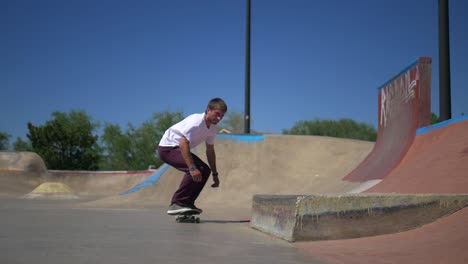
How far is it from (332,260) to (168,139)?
3552 mm

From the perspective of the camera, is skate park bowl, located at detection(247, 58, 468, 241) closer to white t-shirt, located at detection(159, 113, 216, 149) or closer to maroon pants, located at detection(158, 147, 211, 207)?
maroon pants, located at detection(158, 147, 211, 207)

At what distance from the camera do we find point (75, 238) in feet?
12.4

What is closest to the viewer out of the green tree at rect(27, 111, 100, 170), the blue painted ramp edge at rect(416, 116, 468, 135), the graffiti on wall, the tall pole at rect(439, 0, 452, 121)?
the blue painted ramp edge at rect(416, 116, 468, 135)

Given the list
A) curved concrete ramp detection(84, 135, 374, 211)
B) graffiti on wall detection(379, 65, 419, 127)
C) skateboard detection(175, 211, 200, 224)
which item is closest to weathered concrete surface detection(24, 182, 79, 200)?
curved concrete ramp detection(84, 135, 374, 211)

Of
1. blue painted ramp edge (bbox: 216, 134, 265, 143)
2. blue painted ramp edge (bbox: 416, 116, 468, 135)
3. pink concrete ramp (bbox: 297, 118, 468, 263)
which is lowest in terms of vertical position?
pink concrete ramp (bbox: 297, 118, 468, 263)

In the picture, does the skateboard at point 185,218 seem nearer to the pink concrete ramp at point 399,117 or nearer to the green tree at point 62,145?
the pink concrete ramp at point 399,117

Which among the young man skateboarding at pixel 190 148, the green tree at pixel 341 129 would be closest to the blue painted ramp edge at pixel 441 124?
the young man skateboarding at pixel 190 148

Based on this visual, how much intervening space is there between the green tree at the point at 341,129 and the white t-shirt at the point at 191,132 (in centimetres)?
6336

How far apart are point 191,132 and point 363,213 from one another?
99.8 inches

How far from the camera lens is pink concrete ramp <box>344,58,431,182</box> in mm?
9664

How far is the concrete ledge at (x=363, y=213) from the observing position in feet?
12.6

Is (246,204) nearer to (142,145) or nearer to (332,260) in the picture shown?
(332,260)

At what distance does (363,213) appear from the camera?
12.7 ft

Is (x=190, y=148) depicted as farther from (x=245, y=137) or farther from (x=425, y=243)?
(x=245, y=137)
